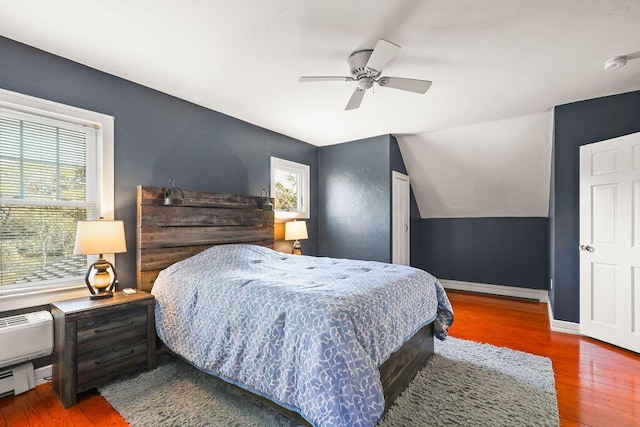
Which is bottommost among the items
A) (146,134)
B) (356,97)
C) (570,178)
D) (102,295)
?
(102,295)

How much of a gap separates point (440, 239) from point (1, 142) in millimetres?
5984

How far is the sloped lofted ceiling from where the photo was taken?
1.97 metres

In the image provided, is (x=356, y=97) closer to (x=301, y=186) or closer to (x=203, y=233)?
(x=203, y=233)

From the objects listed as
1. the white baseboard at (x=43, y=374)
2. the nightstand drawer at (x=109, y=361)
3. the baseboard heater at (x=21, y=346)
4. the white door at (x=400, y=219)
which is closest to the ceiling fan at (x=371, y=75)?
the white door at (x=400, y=219)

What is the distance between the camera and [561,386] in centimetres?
231

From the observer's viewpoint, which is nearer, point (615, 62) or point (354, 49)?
point (354, 49)

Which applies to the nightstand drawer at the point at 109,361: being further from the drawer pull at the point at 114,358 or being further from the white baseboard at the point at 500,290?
the white baseboard at the point at 500,290

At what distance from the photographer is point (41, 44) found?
7.74 ft

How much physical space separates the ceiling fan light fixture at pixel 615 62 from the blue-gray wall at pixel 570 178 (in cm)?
88

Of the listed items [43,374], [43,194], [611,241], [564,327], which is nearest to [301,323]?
[43,374]

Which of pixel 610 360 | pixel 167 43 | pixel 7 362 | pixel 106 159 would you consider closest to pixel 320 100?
pixel 167 43

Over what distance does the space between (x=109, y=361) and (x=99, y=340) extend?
19cm

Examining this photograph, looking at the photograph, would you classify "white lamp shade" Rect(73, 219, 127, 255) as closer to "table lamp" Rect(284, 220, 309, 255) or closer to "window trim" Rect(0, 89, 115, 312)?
"window trim" Rect(0, 89, 115, 312)

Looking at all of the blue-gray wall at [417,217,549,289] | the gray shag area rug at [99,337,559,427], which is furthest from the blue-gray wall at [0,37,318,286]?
the blue-gray wall at [417,217,549,289]
